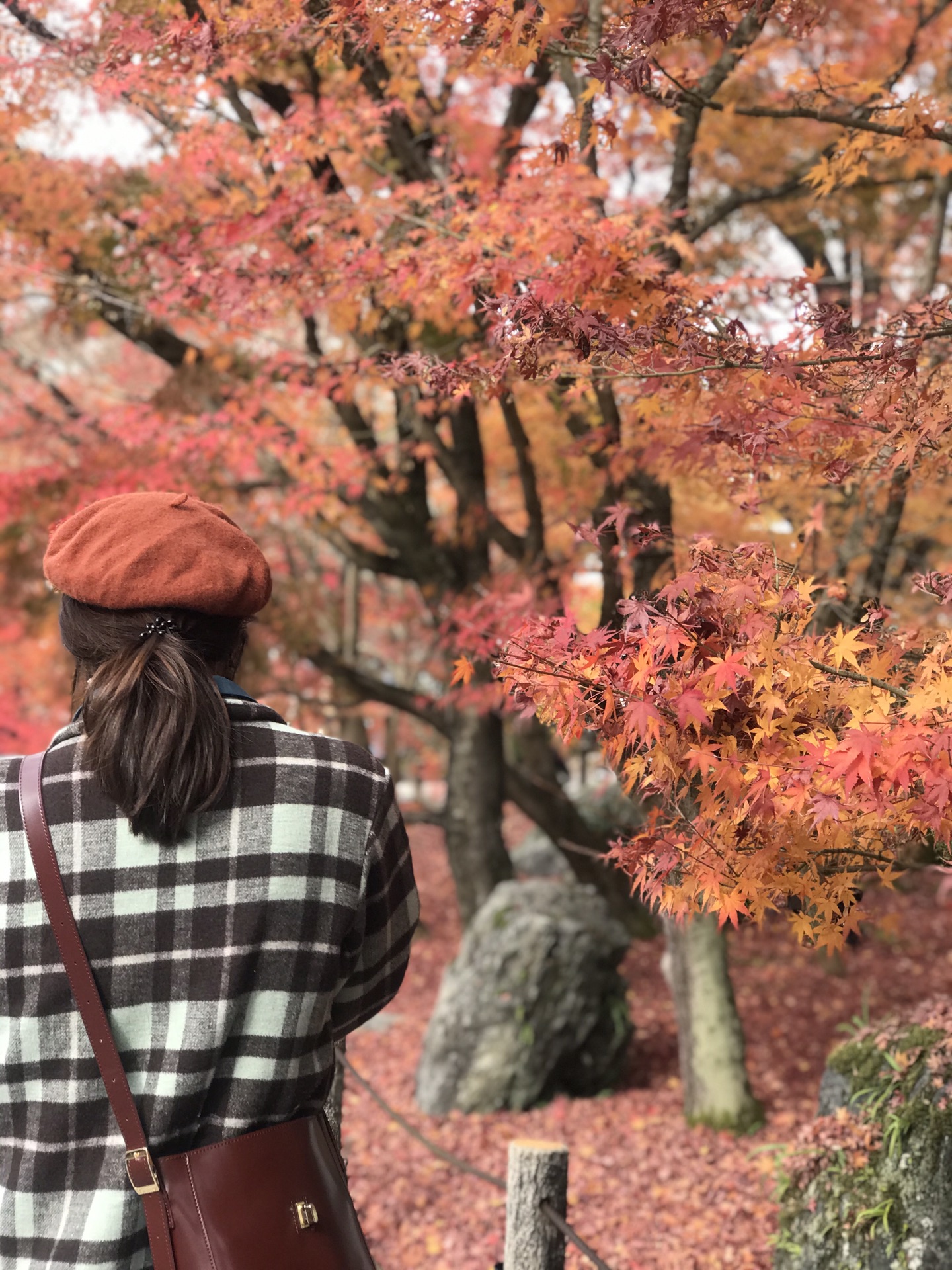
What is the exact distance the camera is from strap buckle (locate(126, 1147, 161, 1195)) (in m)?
1.60

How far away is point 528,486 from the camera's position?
7223 millimetres

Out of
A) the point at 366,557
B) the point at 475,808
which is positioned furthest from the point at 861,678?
the point at 475,808

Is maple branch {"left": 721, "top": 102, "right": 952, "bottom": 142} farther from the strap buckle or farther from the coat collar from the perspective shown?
the strap buckle

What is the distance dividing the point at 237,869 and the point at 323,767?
0.21m

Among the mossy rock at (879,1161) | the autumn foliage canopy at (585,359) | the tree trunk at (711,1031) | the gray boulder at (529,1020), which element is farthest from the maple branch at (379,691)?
the mossy rock at (879,1161)

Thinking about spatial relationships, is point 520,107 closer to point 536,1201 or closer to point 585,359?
point 585,359

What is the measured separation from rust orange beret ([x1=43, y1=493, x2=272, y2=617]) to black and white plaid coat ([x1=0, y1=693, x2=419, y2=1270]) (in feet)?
0.68

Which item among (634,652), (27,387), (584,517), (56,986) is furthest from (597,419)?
(27,387)

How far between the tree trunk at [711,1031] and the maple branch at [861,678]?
3.97m

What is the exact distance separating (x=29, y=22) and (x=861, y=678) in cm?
545

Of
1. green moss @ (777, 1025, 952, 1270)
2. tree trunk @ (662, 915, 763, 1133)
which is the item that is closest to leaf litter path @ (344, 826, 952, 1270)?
tree trunk @ (662, 915, 763, 1133)

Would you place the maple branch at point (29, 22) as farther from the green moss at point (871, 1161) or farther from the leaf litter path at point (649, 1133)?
the green moss at point (871, 1161)

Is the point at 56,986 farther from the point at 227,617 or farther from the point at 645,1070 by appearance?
the point at 645,1070

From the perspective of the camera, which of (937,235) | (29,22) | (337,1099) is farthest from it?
(937,235)
